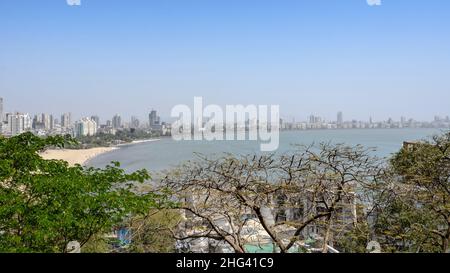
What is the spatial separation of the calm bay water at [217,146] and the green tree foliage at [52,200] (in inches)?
35.8

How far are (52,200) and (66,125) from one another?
2140 millimetres

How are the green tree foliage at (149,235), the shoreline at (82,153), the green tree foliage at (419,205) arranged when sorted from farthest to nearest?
1. the shoreline at (82,153)
2. the green tree foliage at (419,205)
3. the green tree foliage at (149,235)

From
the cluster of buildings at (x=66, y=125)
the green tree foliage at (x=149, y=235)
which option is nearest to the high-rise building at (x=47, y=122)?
the cluster of buildings at (x=66, y=125)

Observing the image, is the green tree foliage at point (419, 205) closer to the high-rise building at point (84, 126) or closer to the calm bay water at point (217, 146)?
the calm bay water at point (217, 146)

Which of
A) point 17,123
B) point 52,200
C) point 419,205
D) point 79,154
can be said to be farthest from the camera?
point 79,154

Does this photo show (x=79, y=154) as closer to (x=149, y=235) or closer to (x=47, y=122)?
(x=47, y=122)

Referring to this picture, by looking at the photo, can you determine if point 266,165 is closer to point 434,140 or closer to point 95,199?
point 95,199

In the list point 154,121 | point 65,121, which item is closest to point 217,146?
point 154,121

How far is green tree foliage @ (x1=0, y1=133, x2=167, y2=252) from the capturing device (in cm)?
263

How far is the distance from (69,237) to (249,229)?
145cm

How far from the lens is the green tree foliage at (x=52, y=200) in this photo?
2627mm

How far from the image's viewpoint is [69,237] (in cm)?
289

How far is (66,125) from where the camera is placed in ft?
15.6
